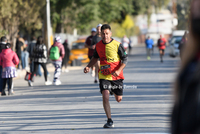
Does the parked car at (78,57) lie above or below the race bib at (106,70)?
below

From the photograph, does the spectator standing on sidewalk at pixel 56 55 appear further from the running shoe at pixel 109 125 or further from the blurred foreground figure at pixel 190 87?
the blurred foreground figure at pixel 190 87

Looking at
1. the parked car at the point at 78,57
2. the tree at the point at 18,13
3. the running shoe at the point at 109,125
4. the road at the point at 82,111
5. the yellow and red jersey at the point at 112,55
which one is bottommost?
the road at the point at 82,111

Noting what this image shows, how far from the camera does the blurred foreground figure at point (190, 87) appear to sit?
1.95 metres

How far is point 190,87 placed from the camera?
6.48 ft

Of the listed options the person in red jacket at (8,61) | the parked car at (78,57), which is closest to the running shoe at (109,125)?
the person in red jacket at (8,61)

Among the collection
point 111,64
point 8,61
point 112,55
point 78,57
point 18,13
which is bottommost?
point 78,57

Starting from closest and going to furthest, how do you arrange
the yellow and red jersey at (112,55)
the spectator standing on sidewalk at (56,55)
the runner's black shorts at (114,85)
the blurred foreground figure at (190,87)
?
the blurred foreground figure at (190,87)
the runner's black shorts at (114,85)
the yellow and red jersey at (112,55)
the spectator standing on sidewalk at (56,55)

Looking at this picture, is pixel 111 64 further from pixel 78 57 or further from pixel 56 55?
pixel 78 57

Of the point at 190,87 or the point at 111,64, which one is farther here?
the point at 111,64

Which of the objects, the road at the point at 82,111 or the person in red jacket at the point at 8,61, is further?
the person in red jacket at the point at 8,61

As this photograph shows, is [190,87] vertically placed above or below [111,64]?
above

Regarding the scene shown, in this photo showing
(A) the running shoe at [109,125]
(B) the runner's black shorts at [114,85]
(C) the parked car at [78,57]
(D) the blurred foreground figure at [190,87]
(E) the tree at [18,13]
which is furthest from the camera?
(C) the parked car at [78,57]

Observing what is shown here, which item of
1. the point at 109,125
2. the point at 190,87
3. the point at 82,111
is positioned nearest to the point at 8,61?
the point at 82,111

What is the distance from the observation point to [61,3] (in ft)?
117
